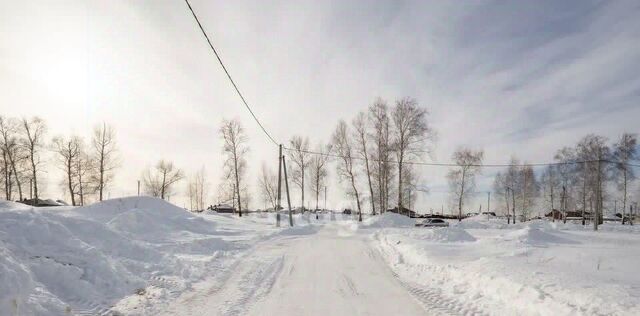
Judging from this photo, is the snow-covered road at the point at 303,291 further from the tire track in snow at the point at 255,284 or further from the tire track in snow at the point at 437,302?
the tire track in snow at the point at 437,302

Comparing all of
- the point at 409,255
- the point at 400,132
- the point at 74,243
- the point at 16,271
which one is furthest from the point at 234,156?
the point at 16,271

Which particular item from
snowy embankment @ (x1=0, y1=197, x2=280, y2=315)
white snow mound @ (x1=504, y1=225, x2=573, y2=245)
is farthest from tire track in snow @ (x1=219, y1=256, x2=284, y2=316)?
white snow mound @ (x1=504, y1=225, x2=573, y2=245)

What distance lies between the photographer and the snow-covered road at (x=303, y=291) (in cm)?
725

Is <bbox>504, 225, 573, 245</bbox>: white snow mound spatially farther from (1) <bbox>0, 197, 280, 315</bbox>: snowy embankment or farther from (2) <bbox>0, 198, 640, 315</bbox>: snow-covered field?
(1) <bbox>0, 197, 280, 315</bbox>: snowy embankment

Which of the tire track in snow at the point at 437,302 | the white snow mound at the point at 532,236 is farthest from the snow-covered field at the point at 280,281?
the white snow mound at the point at 532,236

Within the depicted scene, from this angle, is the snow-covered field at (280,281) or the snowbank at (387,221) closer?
the snow-covered field at (280,281)

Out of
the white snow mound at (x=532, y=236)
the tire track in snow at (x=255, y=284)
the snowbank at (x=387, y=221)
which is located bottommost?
the snowbank at (x=387, y=221)

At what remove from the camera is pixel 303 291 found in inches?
344

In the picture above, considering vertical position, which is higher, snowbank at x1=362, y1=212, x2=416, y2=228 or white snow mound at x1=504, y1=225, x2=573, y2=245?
white snow mound at x1=504, y1=225, x2=573, y2=245

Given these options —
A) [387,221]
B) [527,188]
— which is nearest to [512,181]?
[527,188]

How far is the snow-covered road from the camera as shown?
725 cm

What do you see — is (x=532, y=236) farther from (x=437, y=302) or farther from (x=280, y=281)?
(x=280, y=281)

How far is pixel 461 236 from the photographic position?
75.9 ft

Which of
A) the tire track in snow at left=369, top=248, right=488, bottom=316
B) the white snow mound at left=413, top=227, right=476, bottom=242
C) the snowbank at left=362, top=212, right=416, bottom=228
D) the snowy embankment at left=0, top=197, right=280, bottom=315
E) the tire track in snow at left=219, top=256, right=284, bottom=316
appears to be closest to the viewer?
the snowy embankment at left=0, top=197, right=280, bottom=315
